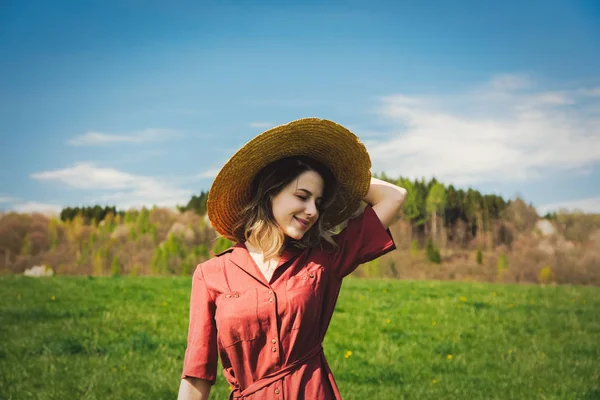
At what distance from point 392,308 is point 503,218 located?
51.4 feet

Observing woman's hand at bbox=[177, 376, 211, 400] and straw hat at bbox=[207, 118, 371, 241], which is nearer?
→ woman's hand at bbox=[177, 376, 211, 400]

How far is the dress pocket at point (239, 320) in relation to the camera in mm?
2295

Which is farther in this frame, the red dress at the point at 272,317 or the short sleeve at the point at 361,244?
the short sleeve at the point at 361,244

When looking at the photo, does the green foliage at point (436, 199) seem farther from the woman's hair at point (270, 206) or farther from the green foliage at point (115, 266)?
the woman's hair at point (270, 206)

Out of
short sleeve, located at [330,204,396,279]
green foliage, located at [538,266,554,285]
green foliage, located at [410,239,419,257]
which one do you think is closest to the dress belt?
short sleeve, located at [330,204,396,279]

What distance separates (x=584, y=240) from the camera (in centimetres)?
2109

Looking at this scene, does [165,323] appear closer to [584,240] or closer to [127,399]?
[127,399]

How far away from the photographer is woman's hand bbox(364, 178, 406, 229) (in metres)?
2.61

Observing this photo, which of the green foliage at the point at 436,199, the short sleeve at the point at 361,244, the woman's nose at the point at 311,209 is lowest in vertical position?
the short sleeve at the point at 361,244

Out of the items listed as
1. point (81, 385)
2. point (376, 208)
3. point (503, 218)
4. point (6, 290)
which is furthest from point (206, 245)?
point (376, 208)

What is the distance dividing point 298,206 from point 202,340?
655 mm

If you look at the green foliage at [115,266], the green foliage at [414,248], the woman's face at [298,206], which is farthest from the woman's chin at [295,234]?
the green foliage at [414,248]

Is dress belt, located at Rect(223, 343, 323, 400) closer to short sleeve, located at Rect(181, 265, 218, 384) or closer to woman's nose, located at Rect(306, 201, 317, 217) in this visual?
short sleeve, located at Rect(181, 265, 218, 384)

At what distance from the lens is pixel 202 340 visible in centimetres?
237
